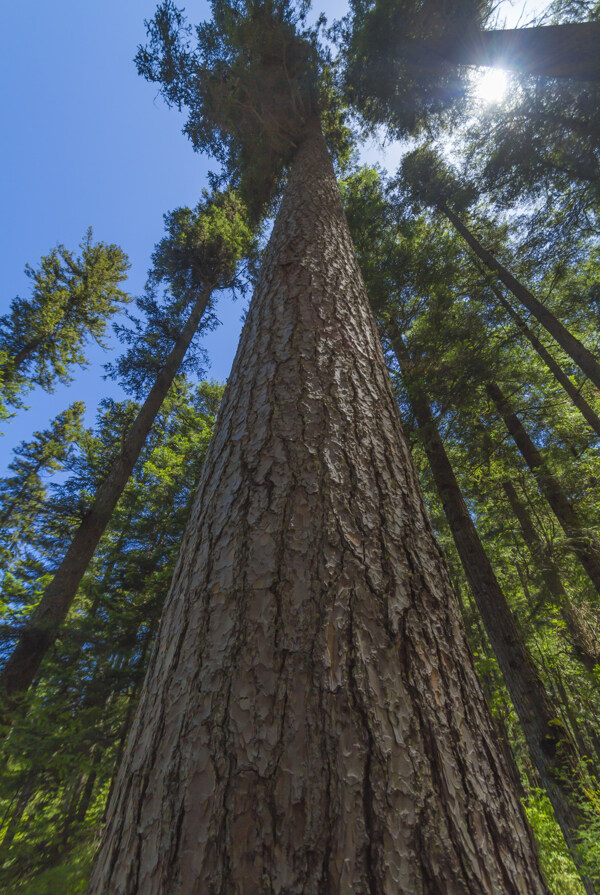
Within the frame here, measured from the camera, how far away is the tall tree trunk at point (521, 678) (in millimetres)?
4055

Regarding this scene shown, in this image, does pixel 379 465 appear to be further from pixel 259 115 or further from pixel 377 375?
pixel 259 115

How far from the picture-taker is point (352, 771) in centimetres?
72

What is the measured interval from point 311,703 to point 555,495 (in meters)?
7.86

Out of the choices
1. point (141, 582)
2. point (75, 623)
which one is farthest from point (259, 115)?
point (75, 623)

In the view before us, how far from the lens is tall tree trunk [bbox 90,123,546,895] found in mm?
655

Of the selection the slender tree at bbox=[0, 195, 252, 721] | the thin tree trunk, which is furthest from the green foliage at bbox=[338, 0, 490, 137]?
the thin tree trunk

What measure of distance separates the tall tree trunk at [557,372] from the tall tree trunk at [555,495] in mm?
1170

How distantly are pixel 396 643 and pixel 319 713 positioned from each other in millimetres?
275

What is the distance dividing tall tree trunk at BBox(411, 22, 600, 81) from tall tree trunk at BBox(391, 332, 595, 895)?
6.28 meters

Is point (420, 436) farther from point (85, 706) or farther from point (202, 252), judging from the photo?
point (202, 252)

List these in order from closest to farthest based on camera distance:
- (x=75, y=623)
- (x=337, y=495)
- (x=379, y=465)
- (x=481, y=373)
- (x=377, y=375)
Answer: (x=337, y=495) → (x=379, y=465) → (x=377, y=375) → (x=75, y=623) → (x=481, y=373)

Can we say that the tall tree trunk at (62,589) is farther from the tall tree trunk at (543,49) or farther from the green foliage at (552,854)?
the tall tree trunk at (543,49)

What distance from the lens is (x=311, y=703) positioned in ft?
2.60

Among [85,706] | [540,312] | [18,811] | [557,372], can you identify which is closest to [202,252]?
[540,312]
